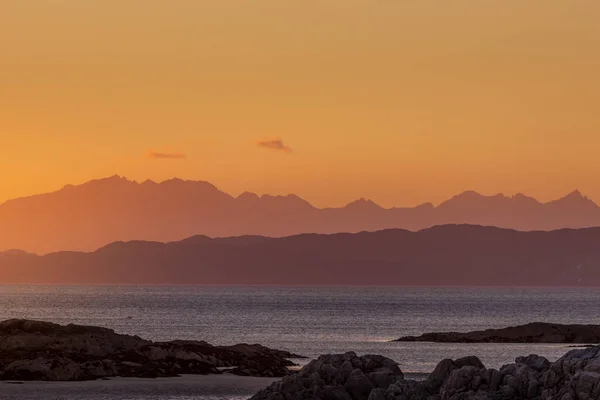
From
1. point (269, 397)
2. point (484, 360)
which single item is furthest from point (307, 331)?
point (269, 397)

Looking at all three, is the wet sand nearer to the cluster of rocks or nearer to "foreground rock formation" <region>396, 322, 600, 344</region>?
the cluster of rocks

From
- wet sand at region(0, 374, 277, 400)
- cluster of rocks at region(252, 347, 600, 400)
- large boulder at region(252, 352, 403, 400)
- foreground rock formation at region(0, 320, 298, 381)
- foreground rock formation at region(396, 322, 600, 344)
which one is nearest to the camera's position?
cluster of rocks at region(252, 347, 600, 400)

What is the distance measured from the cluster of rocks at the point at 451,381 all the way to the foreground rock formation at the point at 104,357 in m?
20.2

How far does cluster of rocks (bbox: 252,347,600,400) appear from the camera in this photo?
5171 cm

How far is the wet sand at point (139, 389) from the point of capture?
6688 centimetres

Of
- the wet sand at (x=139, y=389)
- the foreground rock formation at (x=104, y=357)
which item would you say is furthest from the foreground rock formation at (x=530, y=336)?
the wet sand at (x=139, y=389)

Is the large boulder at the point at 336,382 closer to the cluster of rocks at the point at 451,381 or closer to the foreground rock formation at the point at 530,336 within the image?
the cluster of rocks at the point at 451,381

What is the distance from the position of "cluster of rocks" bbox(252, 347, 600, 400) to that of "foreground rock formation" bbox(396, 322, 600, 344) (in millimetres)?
63777

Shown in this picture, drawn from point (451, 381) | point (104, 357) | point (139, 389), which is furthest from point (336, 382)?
point (104, 357)

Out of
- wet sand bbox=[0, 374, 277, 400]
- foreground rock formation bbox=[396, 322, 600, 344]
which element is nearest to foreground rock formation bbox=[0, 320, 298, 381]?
wet sand bbox=[0, 374, 277, 400]

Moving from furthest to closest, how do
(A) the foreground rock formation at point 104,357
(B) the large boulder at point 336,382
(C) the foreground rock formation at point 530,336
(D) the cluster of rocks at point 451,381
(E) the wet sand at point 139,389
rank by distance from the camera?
(C) the foreground rock formation at point 530,336, (A) the foreground rock formation at point 104,357, (E) the wet sand at point 139,389, (B) the large boulder at point 336,382, (D) the cluster of rocks at point 451,381

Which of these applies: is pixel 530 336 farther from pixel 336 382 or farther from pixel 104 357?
pixel 336 382

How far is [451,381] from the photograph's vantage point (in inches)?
2175

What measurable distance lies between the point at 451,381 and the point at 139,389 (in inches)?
892
